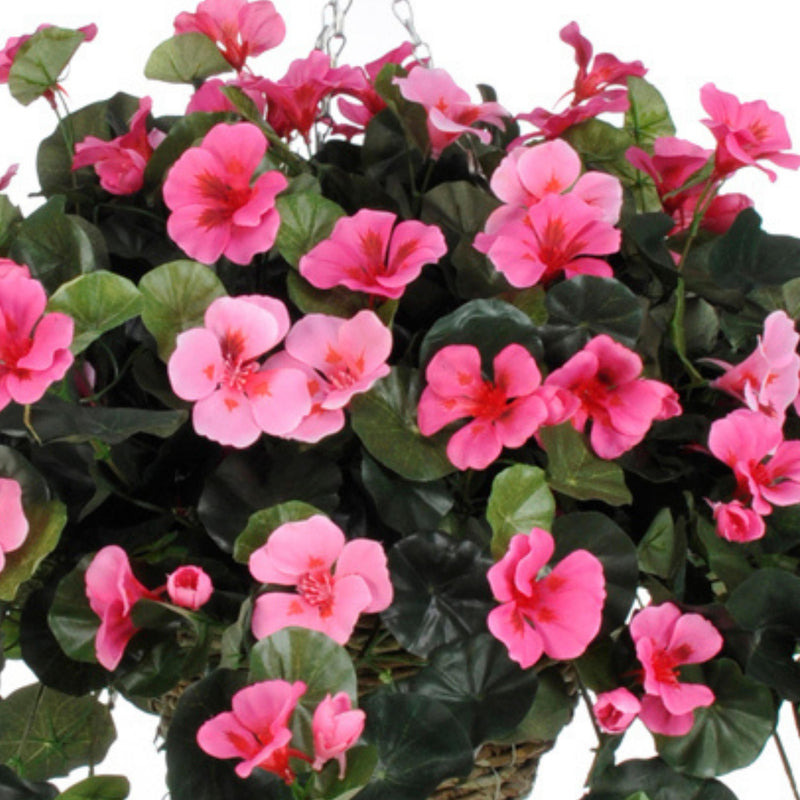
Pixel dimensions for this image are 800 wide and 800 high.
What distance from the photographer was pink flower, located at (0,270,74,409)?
2.32 feet

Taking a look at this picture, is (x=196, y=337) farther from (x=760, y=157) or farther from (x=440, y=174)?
(x=760, y=157)

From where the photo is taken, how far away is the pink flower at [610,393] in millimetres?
765

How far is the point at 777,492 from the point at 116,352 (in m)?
0.38

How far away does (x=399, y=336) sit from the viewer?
84 cm

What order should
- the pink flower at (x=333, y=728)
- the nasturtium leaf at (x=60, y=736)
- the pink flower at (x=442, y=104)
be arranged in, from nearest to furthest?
the pink flower at (x=333, y=728) → the pink flower at (x=442, y=104) → the nasturtium leaf at (x=60, y=736)

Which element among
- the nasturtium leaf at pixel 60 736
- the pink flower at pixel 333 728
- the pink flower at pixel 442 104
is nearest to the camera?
the pink flower at pixel 333 728

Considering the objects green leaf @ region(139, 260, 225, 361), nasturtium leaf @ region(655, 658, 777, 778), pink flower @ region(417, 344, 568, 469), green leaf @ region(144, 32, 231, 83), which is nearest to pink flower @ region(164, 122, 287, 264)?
green leaf @ region(139, 260, 225, 361)

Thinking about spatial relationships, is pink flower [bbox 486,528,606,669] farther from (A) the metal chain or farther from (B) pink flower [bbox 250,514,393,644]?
(A) the metal chain

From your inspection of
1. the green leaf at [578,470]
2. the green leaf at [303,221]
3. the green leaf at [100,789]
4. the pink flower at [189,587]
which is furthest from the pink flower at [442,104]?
the green leaf at [100,789]

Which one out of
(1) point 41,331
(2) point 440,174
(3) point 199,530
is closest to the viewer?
(1) point 41,331

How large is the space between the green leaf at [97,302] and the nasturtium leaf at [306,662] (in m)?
0.18

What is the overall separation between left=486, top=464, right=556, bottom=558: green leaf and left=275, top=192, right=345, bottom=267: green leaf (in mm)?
177

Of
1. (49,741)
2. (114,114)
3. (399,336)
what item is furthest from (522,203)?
(49,741)

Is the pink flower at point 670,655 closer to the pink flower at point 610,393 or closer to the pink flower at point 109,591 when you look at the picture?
the pink flower at point 610,393
